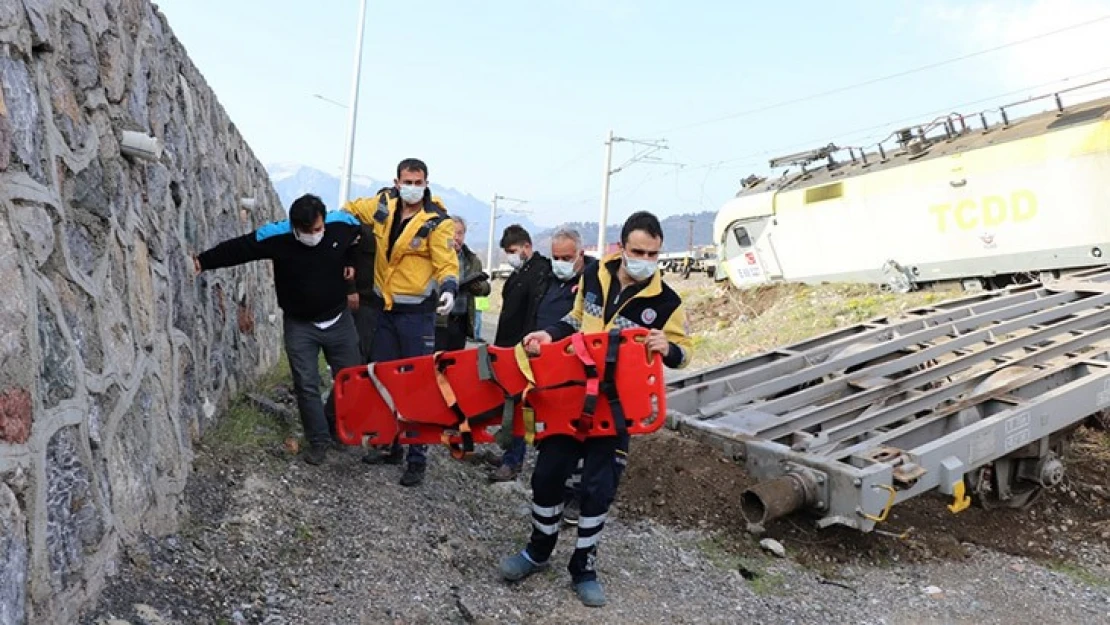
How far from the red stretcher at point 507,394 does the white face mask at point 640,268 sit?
1.15ft

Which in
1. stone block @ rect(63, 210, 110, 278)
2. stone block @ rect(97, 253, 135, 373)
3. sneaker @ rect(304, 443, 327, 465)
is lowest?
sneaker @ rect(304, 443, 327, 465)

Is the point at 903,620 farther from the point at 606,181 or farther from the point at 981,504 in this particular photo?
the point at 606,181

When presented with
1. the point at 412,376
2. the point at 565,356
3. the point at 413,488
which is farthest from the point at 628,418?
the point at 413,488

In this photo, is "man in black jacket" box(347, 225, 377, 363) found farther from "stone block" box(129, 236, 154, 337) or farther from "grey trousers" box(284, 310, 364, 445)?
"stone block" box(129, 236, 154, 337)

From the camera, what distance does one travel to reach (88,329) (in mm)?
3023

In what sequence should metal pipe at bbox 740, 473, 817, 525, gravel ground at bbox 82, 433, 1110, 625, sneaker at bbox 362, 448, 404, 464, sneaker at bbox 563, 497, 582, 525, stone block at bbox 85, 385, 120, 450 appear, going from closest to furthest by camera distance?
stone block at bbox 85, 385, 120, 450, gravel ground at bbox 82, 433, 1110, 625, metal pipe at bbox 740, 473, 817, 525, sneaker at bbox 563, 497, 582, 525, sneaker at bbox 362, 448, 404, 464

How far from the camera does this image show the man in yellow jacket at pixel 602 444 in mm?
3877

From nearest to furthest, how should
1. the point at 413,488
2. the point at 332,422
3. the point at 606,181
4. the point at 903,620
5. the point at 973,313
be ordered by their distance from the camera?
the point at 903,620
the point at 413,488
the point at 332,422
the point at 973,313
the point at 606,181

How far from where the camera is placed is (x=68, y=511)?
106 inches

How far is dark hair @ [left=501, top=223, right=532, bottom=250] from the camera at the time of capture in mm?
5827

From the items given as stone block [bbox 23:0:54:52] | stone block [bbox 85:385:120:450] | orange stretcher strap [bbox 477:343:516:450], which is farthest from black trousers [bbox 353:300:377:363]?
stone block [bbox 23:0:54:52]

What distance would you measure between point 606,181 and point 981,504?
29004 millimetres

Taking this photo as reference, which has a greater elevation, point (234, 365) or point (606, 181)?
point (606, 181)

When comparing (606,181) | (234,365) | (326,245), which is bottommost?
(234,365)
